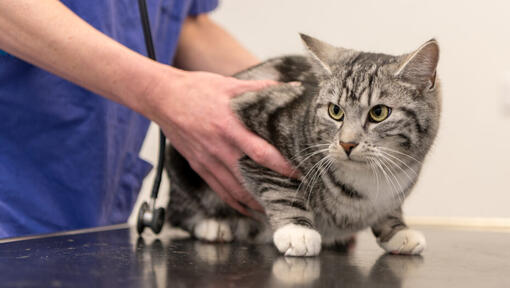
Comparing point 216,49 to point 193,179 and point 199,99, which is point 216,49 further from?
point 199,99

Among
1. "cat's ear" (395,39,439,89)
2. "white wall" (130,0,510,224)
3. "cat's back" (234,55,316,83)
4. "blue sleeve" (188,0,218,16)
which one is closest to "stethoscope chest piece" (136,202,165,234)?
"cat's back" (234,55,316,83)

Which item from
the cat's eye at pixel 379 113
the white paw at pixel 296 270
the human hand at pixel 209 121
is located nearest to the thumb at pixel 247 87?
the human hand at pixel 209 121

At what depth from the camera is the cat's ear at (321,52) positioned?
1.04m

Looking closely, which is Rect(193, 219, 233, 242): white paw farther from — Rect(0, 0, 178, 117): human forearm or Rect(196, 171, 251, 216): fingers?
Rect(0, 0, 178, 117): human forearm

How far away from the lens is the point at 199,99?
1.00 meters

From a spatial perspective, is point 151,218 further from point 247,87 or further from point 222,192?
point 247,87

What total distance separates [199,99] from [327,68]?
0.85 ft

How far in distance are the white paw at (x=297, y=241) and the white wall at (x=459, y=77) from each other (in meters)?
1.31

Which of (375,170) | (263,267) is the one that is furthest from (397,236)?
(263,267)

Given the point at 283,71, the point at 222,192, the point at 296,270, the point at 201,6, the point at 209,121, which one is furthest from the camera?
the point at 201,6

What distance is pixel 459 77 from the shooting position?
6.94 ft

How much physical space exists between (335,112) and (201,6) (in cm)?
73

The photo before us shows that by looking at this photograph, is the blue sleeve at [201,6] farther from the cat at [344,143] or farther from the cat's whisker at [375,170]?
the cat's whisker at [375,170]

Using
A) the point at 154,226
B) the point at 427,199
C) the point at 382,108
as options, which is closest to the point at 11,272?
the point at 154,226
